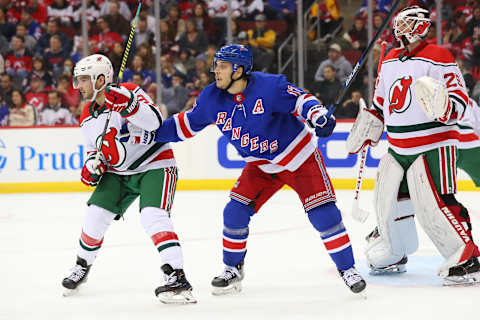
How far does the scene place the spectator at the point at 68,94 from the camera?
8.12 metres

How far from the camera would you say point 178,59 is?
27.9 ft

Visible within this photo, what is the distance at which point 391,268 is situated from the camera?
371cm

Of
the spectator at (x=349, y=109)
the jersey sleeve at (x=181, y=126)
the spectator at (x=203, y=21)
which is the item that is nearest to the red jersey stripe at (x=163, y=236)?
the jersey sleeve at (x=181, y=126)

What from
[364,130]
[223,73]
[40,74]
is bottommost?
[40,74]

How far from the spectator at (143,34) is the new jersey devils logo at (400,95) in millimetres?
5308

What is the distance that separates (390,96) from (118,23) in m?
5.81

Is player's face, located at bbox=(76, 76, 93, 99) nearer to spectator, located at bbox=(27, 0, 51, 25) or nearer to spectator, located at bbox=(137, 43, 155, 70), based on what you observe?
spectator, located at bbox=(137, 43, 155, 70)

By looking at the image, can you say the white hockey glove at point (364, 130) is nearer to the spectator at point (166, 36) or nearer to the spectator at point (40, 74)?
the spectator at point (166, 36)

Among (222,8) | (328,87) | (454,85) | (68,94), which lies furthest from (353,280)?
(222,8)

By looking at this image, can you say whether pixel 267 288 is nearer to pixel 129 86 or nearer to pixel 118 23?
pixel 129 86

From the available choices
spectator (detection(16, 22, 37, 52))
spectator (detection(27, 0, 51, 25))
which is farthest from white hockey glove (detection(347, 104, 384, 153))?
spectator (detection(27, 0, 51, 25))

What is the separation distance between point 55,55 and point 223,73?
5884 millimetres

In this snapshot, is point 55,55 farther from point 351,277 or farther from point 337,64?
point 351,277

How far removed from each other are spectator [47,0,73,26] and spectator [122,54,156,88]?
95 centimetres
